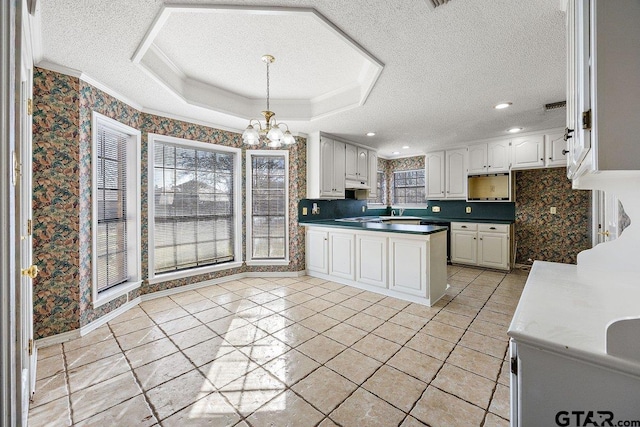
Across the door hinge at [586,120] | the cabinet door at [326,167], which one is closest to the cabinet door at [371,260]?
the cabinet door at [326,167]

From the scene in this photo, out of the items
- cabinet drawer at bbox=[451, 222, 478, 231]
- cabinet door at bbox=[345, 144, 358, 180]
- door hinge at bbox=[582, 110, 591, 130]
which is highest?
cabinet door at bbox=[345, 144, 358, 180]

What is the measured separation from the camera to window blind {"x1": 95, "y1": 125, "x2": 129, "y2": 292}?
9.41 ft

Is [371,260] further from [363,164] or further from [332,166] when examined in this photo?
[363,164]

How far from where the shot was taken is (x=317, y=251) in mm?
4438

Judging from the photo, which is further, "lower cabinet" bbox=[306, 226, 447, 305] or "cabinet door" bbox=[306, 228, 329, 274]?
"cabinet door" bbox=[306, 228, 329, 274]

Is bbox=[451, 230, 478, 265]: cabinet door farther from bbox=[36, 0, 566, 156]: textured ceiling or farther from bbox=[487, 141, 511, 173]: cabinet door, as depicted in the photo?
bbox=[36, 0, 566, 156]: textured ceiling

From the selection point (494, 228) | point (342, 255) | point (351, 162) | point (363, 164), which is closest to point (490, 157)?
point (494, 228)

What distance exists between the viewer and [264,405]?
1645 mm

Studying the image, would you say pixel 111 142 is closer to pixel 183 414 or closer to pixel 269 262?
pixel 269 262

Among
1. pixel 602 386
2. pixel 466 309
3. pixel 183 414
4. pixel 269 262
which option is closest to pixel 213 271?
pixel 269 262

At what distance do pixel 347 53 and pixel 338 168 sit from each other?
2.41m

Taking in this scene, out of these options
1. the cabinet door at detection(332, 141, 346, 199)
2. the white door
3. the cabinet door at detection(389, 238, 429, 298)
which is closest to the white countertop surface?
the cabinet door at detection(389, 238, 429, 298)

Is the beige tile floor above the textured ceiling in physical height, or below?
below

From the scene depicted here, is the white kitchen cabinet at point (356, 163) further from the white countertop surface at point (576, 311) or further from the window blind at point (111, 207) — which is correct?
the white countertop surface at point (576, 311)
